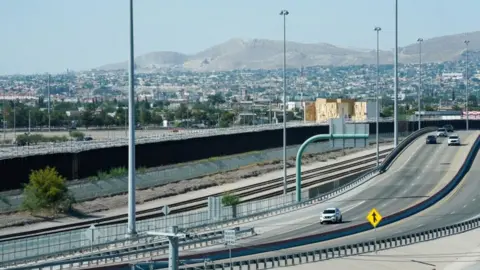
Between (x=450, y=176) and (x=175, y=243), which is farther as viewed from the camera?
(x=450, y=176)

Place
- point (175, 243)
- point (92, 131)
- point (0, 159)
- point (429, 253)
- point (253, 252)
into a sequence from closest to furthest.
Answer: point (175, 243), point (253, 252), point (429, 253), point (0, 159), point (92, 131)

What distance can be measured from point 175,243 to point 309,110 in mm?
129027

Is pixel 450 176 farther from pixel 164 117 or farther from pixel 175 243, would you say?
pixel 164 117

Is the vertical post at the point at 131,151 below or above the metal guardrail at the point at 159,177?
above

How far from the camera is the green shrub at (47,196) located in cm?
6456

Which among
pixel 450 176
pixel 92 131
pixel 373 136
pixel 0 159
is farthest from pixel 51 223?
pixel 92 131

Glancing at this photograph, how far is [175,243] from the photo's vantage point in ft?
79.2

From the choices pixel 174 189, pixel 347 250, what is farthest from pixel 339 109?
pixel 347 250

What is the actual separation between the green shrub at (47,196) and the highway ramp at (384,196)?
14062 mm

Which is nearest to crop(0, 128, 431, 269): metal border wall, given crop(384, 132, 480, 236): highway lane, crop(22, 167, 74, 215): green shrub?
crop(384, 132, 480, 236): highway lane

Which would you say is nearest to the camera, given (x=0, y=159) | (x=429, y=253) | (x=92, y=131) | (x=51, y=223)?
(x=429, y=253)

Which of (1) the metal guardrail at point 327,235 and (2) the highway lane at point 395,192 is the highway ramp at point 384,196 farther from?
(1) the metal guardrail at point 327,235

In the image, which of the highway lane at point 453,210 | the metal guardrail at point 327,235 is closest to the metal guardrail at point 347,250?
the metal guardrail at point 327,235

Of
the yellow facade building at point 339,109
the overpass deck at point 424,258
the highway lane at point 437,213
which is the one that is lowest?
the overpass deck at point 424,258
